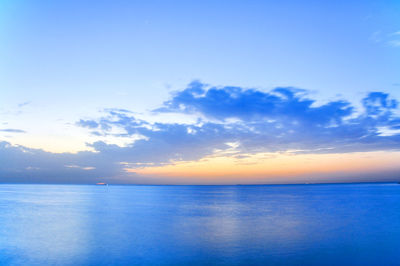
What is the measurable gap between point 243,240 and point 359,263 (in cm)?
828

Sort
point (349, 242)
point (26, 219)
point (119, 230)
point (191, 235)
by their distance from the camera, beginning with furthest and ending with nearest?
point (26, 219)
point (119, 230)
point (191, 235)
point (349, 242)

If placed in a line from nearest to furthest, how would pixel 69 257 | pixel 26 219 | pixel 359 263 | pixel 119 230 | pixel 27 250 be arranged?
pixel 359 263
pixel 69 257
pixel 27 250
pixel 119 230
pixel 26 219

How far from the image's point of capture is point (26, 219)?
34719mm

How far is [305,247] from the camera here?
20.2 meters

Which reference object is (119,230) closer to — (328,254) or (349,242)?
(328,254)

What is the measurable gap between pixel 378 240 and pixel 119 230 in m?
22.3

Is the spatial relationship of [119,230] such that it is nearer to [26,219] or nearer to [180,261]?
[180,261]

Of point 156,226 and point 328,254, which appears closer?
point 328,254

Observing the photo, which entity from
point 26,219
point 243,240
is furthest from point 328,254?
point 26,219

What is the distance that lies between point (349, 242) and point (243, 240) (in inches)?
319

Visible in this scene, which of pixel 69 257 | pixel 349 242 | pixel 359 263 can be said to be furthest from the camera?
pixel 349 242

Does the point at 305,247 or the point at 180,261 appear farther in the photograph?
the point at 305,247

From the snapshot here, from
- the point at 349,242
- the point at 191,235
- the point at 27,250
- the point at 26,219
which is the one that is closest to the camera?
the point at 27,250

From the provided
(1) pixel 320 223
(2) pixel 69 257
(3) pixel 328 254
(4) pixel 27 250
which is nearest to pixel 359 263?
(3) pixel 328 254
